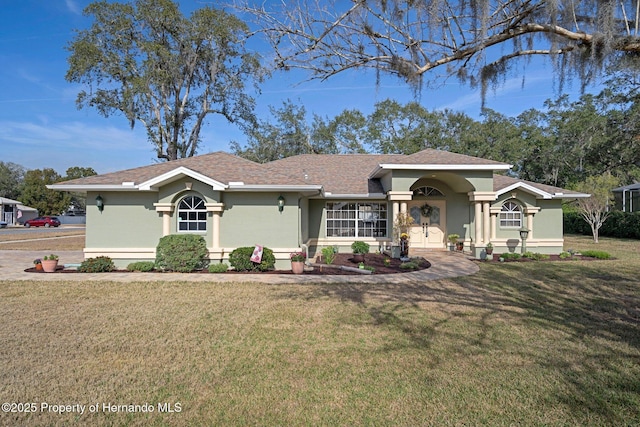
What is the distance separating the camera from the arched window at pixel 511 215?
15875 mm

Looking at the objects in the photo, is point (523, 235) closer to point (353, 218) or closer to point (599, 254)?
point (599, 254)

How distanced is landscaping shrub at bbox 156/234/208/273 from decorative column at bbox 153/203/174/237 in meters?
0.54

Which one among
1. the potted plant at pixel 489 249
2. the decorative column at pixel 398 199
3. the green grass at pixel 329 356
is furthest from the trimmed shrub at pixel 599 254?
the decorative column at pixel 398 199

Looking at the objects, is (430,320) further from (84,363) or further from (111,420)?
(84,363)

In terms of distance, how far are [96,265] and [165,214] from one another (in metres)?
2.71

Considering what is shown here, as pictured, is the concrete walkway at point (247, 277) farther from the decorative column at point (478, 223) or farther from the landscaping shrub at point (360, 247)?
the landscaping shrub at point (360, 247)

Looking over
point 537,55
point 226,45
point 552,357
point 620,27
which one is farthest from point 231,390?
point 226,45

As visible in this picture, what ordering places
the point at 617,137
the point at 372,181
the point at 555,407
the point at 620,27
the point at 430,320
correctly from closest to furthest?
1. the point at 620,27
2. the point at 555,407
3. the point at 430,320
4. the point at 372,181
5. the point at 617,137

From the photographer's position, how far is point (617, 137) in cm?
2872

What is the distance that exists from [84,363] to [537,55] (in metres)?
6.55

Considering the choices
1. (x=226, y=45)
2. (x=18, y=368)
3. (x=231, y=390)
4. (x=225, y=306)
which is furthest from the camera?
(x=226, y=45)

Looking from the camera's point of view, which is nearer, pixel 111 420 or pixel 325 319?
pixel 111 420

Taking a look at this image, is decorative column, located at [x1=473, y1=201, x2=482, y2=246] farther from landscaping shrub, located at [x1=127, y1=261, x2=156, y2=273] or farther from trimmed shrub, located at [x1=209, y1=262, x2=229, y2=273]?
landscaping shrub, located at [x1=127, y1=261, x2=156, y2=273]

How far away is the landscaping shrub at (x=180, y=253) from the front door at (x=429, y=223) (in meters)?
10.4
